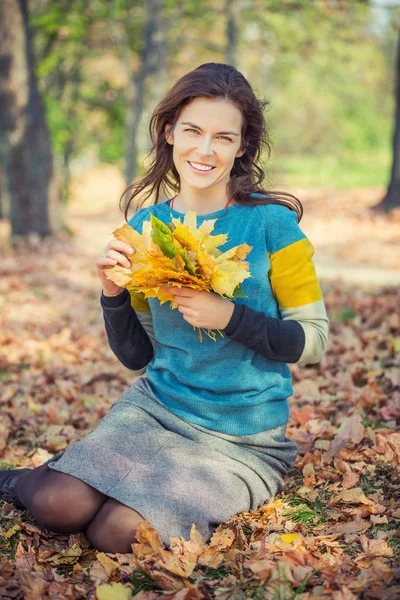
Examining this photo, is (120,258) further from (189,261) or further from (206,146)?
(206,146)

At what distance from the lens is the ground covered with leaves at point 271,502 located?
225 cm

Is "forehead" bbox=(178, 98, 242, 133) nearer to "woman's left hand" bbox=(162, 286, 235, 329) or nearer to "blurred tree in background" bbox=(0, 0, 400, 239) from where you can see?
"woman's left hand" bbox=(162, 286, 235, 329)

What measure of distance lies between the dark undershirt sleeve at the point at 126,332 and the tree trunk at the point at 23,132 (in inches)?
342

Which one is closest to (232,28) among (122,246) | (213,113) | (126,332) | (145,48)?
(145,48)

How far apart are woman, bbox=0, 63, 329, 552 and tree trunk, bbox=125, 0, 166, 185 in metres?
12.5

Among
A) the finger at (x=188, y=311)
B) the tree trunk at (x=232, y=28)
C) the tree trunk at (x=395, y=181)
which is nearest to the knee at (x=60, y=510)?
the finger at (x=188, y=311)

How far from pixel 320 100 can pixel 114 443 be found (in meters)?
40.9

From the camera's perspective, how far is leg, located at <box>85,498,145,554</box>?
96.2 inches

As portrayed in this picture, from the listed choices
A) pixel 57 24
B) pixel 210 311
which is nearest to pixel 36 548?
pixel 210 311

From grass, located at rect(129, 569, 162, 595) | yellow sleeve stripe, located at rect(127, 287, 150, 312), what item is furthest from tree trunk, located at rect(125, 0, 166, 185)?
grass, located at rect(129, 569, 162, 595)

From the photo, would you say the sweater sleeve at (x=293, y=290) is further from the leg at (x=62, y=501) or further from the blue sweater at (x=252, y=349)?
the leg at (x=62, y=501)

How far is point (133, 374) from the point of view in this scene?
312 cm

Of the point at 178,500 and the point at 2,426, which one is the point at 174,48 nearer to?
the point at 2,426

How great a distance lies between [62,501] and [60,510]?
0.04 m
